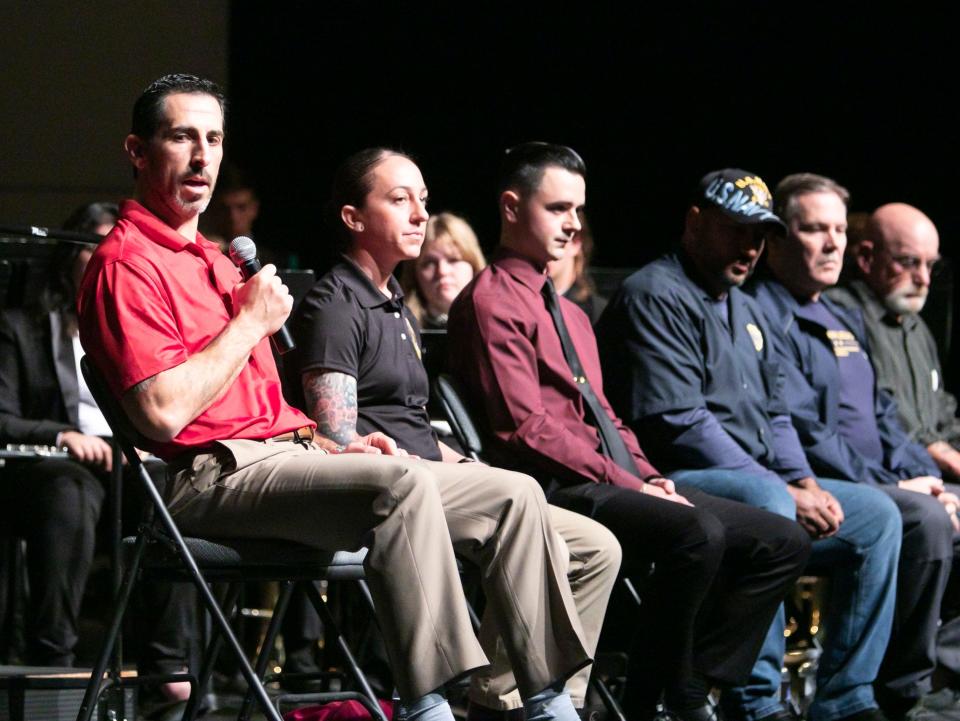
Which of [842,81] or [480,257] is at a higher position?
[842,81]

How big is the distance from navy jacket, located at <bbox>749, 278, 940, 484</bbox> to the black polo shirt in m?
1.40

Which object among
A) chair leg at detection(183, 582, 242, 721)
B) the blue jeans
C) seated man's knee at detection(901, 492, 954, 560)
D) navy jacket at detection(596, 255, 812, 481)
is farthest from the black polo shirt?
seated man's knee at detection(901, 492, 954, 560)

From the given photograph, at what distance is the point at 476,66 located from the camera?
6719 millimetres

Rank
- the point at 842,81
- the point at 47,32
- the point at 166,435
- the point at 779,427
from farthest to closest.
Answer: the point at 842,81 < the point at 47,32 < the point at 779,427 < the point at 166,435

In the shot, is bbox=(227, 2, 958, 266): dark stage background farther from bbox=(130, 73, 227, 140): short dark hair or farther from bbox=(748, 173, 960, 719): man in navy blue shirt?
bbox=(130, 73, 227, 140): short dark hair

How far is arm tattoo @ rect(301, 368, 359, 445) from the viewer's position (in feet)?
Result: 10.6

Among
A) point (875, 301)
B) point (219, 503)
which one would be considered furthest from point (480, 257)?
point (219, 503)

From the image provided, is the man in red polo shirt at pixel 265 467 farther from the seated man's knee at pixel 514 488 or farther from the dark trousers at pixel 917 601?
the dark trousers at pixel 917 601

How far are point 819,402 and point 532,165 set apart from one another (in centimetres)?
122

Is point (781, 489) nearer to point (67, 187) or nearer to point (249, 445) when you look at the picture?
point (249, 445)

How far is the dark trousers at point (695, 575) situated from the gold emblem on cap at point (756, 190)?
0.89m

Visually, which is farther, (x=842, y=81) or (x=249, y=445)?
(x=842, y=81)

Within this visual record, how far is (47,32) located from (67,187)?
603 mm

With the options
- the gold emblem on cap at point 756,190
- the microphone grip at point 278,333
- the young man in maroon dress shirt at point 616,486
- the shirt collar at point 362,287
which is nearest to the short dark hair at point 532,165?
the young man in maroon dress shirt at point 616,486
